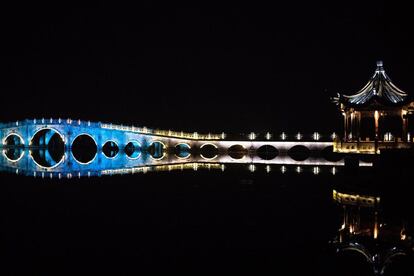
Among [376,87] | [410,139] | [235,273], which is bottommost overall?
[235,273]

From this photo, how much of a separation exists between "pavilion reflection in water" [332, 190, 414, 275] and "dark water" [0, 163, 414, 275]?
15 cm

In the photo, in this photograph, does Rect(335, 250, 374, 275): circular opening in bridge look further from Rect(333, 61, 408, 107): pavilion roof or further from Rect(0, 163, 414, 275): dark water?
Rect(333, 61, 408, 107): pavilion roof

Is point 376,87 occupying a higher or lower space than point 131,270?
higher

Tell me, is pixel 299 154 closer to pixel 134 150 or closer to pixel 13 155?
pixel 134 150

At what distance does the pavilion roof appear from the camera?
17.4 meters

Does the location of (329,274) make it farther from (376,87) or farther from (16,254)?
(376,87)

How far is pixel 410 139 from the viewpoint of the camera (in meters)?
18.0

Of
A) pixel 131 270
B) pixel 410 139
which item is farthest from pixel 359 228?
pixel 410 139

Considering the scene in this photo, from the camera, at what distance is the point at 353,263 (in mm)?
6121

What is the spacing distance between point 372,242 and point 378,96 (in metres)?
11.6

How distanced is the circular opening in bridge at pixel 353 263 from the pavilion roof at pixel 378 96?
1204 cm

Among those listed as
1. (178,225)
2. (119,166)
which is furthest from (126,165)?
(178,225)

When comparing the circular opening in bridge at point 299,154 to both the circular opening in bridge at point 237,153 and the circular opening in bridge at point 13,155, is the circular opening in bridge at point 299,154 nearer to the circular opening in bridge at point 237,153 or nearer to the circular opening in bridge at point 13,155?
the circular opening in bridge at point 237,153

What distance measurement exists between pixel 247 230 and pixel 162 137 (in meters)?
34.7
